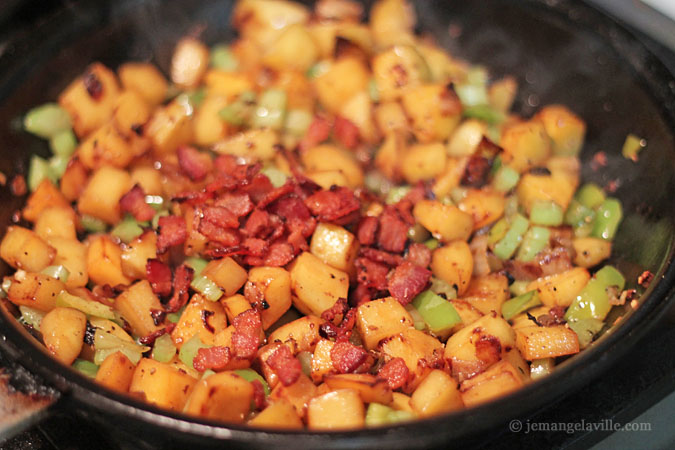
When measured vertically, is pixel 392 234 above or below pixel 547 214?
below

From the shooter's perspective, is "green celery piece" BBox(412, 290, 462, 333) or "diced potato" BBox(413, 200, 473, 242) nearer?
"green celery piece" BBox(412, 290, 462, 333)

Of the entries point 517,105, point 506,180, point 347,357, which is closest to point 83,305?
point 347,357

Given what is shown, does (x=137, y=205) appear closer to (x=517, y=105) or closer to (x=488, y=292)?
Answer: (x=488, y=292)

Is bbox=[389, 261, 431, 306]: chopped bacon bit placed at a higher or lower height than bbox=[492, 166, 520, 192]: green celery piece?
lower

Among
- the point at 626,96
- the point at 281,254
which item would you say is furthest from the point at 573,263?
the point at 281,254

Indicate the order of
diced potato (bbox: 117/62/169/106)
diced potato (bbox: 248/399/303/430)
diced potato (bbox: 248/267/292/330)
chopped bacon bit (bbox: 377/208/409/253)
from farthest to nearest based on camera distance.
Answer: diced potato (bbox: 117/62/169/106), chopped bacon bit (bbox: 377/208/409/253), diced potato (bbox: 248/267/292/330), diced potato (bbox: 248/399/303/430)

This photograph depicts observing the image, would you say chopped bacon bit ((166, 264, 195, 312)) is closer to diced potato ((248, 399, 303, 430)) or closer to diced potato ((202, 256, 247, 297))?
diced potato ((202, 256, 247, 297))

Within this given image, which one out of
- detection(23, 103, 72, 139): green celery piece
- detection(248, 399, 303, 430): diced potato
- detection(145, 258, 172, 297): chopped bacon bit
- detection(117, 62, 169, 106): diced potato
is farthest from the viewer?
detection(117, 62, 169, 106): diced potato

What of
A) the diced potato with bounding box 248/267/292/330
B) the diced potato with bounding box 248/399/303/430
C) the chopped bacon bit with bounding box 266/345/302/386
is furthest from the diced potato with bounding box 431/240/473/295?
the diced potato with bounding box 248/399/303/430
